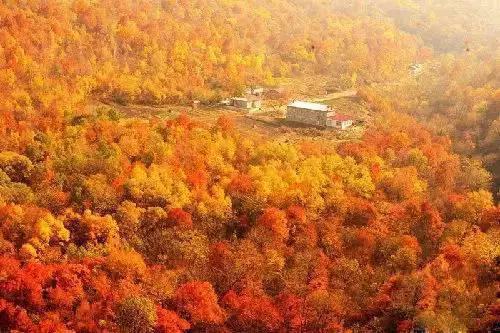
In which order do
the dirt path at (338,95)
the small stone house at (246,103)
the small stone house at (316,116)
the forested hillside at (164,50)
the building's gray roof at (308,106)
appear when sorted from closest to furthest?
the forested hillside at (164,50) → the small stone house at (316,116) → the building's gray roof at (308,106) → the small stone house at (246,103) → the dirt path at (338,95)

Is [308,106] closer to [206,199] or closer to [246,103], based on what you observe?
[246,103]

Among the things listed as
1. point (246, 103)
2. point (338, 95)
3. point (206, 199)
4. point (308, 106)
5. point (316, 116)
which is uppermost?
point (206, 199)

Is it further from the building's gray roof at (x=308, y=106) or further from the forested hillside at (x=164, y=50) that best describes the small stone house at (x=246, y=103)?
the building's gray roof at (x=308, y=106)

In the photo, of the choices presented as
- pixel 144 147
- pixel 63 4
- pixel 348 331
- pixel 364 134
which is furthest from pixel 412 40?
pixel 348 331

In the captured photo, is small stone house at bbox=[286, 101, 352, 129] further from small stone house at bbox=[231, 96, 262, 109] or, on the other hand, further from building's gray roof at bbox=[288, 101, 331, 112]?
small stone house at bbox=[231, 96, 262, 109]

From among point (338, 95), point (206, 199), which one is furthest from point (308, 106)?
point (206, 199)

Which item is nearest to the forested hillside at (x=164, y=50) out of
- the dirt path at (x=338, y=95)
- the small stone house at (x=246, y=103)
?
the small stone house at (x=246, y=103)

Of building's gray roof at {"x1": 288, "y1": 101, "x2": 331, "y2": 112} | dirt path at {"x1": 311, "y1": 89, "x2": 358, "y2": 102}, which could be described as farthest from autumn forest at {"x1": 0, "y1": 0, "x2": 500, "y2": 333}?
building's gray roof at {"x1": 288, "y1": 101, "x2": 331, "y2": 112}

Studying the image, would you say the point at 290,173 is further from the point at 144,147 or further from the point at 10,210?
the point at 10,210
